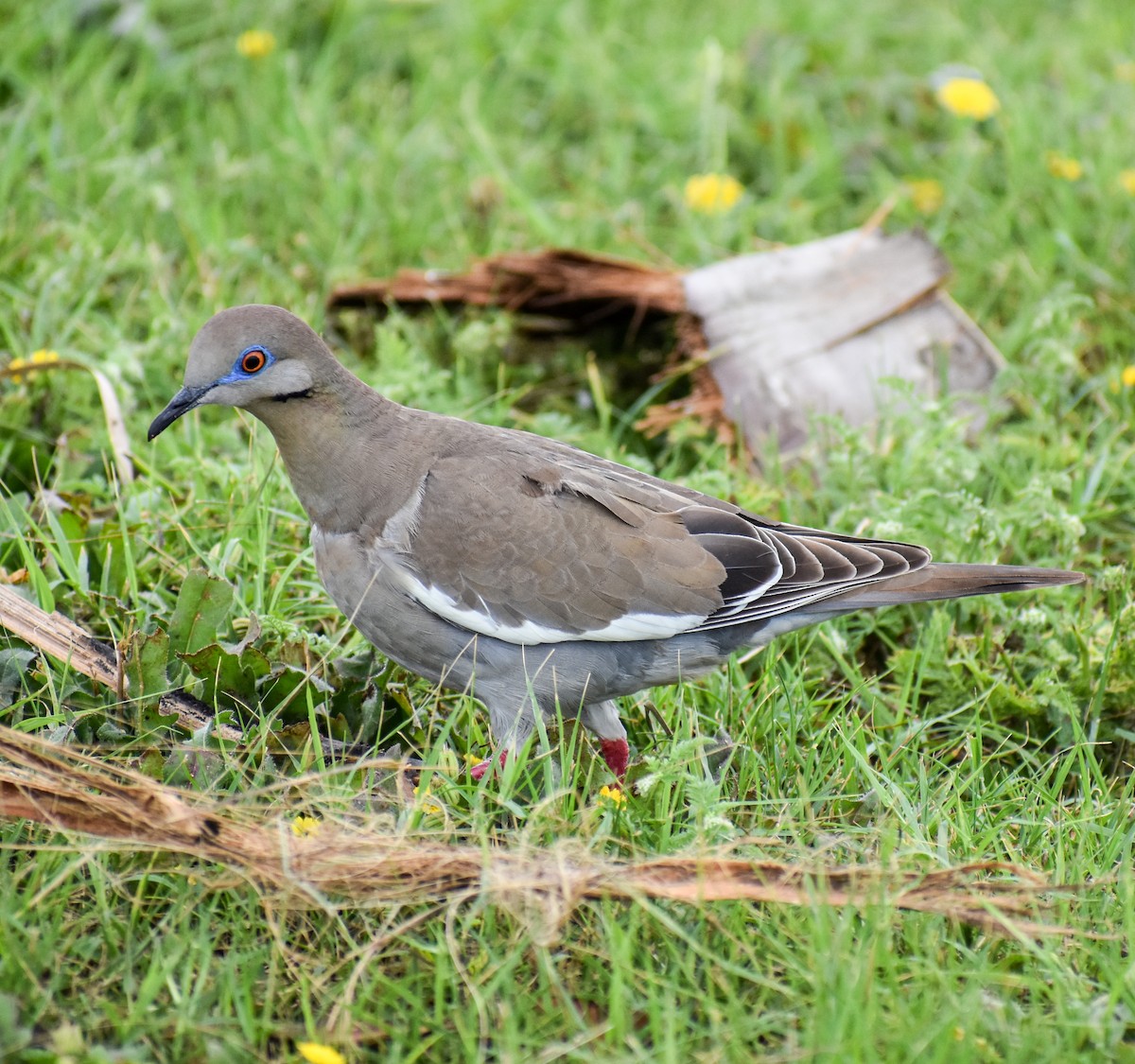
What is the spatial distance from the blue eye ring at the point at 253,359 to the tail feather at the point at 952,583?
167 cm

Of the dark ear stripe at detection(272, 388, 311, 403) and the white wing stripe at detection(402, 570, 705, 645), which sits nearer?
the white wing stripe at detection(402, 570, 705, 645)

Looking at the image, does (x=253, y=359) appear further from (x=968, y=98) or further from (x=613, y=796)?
(x=968, y=98)

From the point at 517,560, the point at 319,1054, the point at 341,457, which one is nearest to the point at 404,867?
the point at 319,1054

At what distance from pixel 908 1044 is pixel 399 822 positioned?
1.17m

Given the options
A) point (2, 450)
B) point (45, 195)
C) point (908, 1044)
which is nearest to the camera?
point (908, 1044)

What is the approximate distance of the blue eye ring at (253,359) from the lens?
3535 mm

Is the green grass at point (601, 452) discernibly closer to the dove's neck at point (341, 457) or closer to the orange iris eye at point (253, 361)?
the dove's neck at point (341, 457)

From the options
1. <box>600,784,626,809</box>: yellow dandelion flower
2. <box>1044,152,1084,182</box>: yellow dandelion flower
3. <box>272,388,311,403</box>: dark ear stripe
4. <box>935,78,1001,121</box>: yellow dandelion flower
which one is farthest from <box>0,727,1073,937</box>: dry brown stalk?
<box>935,78,1001,121</box>: yellow dandelion flower

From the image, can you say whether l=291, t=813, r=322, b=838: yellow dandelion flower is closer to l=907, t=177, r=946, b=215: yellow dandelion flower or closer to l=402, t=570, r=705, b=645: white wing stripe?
l=402, t=570, r=705, b=645: white wing stripe

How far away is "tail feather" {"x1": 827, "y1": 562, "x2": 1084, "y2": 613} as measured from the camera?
11.8 feet

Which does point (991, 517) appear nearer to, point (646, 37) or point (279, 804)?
point (279, 804)

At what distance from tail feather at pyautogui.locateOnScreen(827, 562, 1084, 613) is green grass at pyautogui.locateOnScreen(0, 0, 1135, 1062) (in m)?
0.34

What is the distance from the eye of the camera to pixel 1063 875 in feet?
10.4

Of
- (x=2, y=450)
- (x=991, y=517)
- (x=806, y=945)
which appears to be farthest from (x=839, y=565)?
(x=2, y=450)
